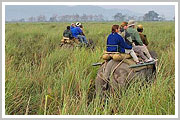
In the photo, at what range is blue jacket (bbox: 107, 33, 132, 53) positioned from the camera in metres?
4.68

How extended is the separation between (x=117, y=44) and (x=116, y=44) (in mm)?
21

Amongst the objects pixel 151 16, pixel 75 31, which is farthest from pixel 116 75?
pixel 151 16

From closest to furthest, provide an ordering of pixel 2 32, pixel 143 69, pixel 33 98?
1. pixel 2 32
2. pixel 33 98
3. pixel 143 69

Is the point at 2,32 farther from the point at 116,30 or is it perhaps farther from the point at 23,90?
the point at 116,30

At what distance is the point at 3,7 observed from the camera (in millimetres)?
3965

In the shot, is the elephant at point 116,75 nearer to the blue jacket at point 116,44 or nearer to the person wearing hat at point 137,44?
the blue jacket at point 116,44

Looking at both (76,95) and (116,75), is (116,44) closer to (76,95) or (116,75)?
(116,75)

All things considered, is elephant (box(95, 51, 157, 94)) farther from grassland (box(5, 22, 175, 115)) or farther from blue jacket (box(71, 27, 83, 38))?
blue jacket (box(71, 27, 83, 38))

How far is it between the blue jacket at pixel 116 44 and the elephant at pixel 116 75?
0.19m

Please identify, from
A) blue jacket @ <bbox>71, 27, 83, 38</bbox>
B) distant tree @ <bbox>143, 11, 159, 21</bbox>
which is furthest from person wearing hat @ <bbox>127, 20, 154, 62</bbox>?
distant tree @ <bbox>143, 11, 159, 21</bbox>

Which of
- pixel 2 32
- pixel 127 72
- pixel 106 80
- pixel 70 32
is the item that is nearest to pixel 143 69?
pixel 127 72

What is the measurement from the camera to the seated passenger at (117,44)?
4.67 metres

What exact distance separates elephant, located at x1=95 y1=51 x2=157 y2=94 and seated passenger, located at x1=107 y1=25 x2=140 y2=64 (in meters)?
0.15

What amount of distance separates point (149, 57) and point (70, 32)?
4.41m
